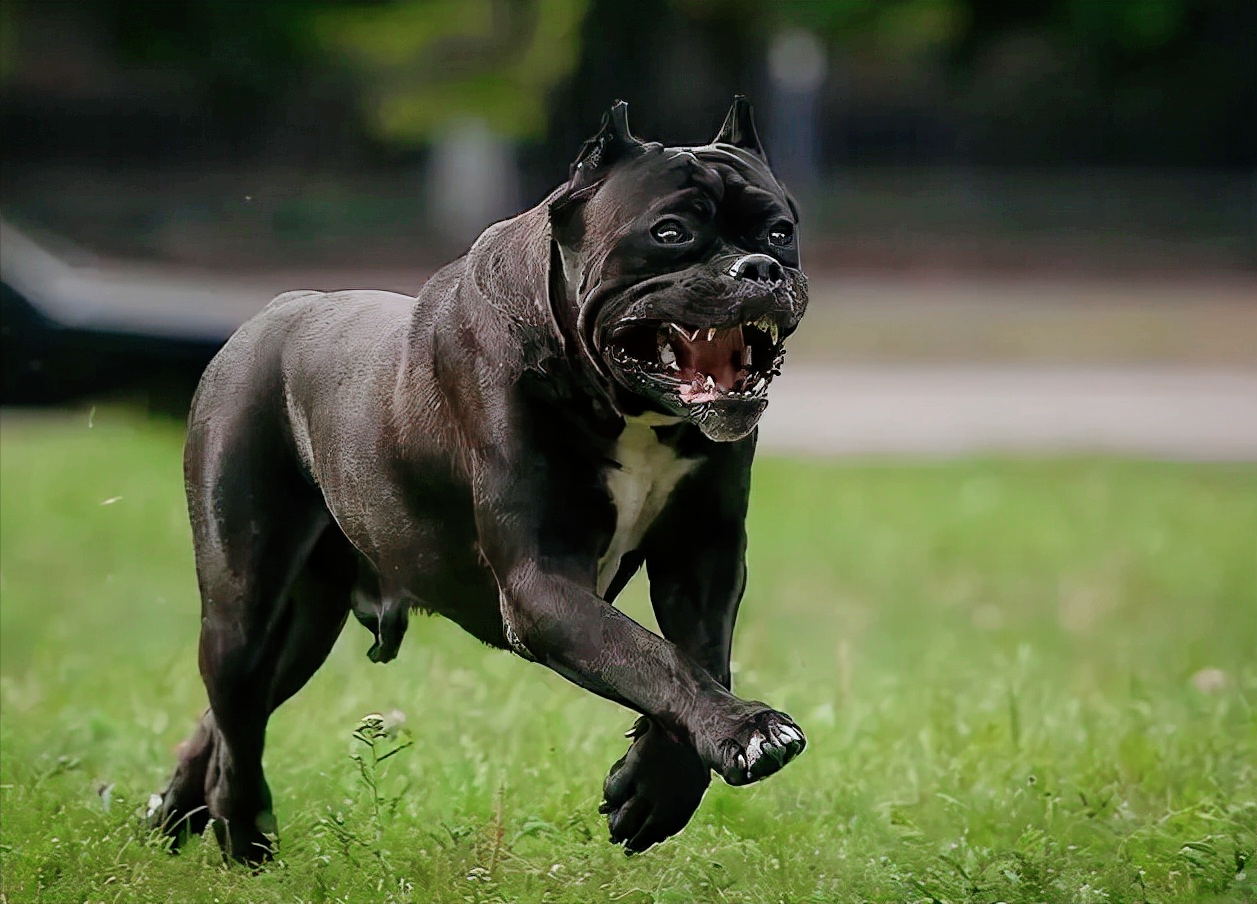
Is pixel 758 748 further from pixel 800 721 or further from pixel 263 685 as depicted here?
pixel 800 721

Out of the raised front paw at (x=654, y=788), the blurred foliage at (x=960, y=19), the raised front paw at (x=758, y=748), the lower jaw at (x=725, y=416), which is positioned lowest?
the raised front paw at (x=654, y=788)

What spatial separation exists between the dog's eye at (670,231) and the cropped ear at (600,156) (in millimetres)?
188

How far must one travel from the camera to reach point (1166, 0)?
28.1m

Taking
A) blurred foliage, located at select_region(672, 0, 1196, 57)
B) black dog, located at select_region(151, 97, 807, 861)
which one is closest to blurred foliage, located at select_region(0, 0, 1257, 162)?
blurred foliage, located at select_region(672, 0, 1196, 57)

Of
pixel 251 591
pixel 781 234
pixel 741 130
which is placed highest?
pixel 741 130

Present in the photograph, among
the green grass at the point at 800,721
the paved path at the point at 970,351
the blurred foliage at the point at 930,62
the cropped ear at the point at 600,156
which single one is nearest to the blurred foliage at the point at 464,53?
the blurred foliage at the point at 930,62

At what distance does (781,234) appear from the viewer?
3.99 metres

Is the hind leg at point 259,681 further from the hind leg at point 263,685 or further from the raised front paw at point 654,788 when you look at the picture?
the raised front paw at point 654,788

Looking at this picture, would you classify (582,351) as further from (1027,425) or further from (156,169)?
(156,169)

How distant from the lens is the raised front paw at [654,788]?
164 inches

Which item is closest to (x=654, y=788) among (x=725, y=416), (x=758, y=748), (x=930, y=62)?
(x=758, y=748)

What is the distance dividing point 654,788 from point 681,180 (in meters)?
1.24

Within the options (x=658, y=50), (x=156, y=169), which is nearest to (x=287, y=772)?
(x=658, y=50)

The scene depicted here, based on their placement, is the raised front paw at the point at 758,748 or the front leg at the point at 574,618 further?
the front leg at the point at 574,618
